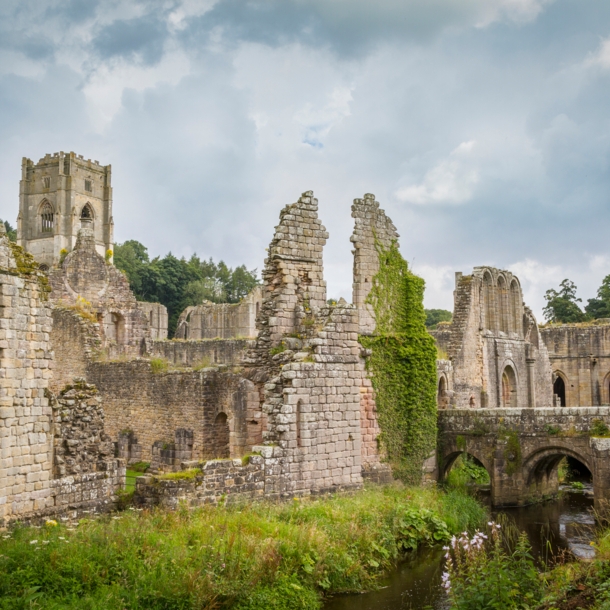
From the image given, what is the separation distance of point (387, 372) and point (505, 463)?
4.46 metres

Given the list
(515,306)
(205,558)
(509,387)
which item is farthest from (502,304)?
(205,558)

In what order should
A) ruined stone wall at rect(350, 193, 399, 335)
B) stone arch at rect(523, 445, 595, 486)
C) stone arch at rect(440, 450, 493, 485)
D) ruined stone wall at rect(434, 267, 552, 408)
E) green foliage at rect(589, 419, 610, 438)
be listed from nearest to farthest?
ruined stone wall at rect(350, 193, 399, 335)
green foliage at rect(589, 419, 610, 438)
stone arch at rect(523, 445, 595, 486)
stone arch at rect(440, 450, 493, 485)
ruined stone wall at rect(434, 267, 552, 408)

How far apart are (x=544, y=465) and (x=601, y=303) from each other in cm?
3791

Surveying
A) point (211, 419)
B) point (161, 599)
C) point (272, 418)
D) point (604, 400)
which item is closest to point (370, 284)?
point (272, 418)

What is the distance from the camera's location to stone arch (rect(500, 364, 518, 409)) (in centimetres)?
2916

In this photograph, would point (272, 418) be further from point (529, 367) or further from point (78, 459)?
point (529, 367)

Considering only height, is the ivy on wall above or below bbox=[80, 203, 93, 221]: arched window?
below

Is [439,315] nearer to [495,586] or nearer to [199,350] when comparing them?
[199,350]

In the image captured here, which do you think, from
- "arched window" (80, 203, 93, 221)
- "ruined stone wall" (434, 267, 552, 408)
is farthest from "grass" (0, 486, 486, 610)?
"arched window" (80, 203, 93, 221)

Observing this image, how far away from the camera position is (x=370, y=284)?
16.6m

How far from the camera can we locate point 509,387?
29.3 metres

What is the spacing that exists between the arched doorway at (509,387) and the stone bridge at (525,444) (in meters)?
9.75

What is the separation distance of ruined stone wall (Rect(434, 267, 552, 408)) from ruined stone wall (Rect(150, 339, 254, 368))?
29.9ft

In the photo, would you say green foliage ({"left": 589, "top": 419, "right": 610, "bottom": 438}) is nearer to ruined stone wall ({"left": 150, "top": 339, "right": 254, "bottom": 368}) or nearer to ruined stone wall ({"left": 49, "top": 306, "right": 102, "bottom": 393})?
ruined stone wall ({"left": 49, "top": 306, "right": 102, "bottom": 393})
